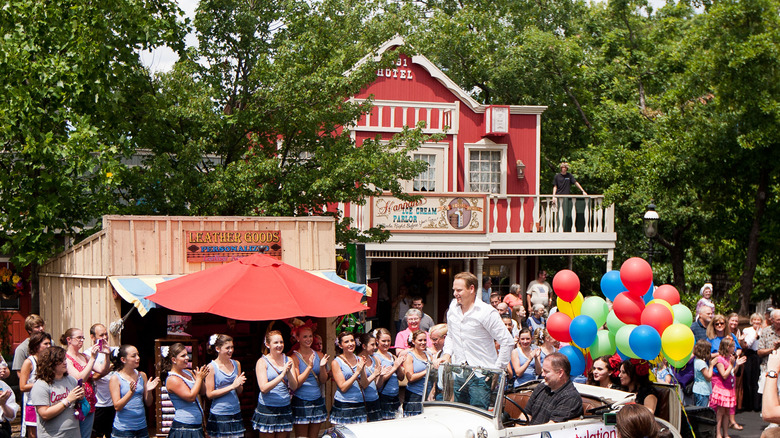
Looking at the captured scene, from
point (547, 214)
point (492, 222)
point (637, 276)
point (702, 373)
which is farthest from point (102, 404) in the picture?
point (547, 214)

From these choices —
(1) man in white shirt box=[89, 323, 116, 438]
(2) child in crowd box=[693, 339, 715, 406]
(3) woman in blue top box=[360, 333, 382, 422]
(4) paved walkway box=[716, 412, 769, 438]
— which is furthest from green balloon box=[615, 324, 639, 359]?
(1) man in white shirt box=[89, 323, 116, 438]

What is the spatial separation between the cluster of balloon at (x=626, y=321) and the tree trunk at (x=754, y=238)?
28.1 ft

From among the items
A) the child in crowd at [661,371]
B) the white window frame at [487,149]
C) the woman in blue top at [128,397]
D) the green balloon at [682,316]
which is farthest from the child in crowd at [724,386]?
the white window frame at [487,149]

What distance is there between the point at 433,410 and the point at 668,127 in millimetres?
13694

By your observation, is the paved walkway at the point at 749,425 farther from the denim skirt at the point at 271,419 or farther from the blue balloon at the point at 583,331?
the denim skirt at the point at 271,419

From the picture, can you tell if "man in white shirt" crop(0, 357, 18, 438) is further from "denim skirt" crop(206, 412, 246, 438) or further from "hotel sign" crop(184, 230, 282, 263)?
"hotel sign" crop(184, 230, 282, 263)

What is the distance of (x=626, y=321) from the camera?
30.7 feet

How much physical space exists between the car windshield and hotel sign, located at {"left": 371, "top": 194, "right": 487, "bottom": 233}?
34.9 ft

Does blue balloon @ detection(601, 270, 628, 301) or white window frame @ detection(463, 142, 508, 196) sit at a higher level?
white window frame @ detection(463, 142, 508, 196)

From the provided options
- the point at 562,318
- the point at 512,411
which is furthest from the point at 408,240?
the point at 512,411

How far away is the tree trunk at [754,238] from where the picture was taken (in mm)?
17719

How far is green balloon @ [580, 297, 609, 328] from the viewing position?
10023 mm

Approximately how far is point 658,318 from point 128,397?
5.58m

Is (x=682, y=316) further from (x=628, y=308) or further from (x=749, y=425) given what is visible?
(x=749, y=425)
